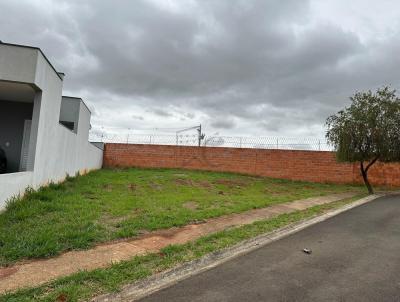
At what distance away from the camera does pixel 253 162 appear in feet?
71.1

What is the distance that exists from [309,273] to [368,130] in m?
12.4

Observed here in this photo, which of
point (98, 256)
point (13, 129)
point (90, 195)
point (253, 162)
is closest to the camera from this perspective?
point (98, 256)

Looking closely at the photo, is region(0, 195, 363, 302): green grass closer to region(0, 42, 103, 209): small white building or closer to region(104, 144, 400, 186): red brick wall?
region(0, 42, 103, 209): small white building

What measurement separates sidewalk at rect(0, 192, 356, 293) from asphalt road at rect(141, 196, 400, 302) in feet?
3.95

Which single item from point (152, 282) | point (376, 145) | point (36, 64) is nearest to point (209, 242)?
point (152, 282)

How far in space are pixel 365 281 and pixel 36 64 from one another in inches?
315

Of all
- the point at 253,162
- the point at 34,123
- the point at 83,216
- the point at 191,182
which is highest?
the point at 34,123

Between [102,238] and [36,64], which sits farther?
[36,64]

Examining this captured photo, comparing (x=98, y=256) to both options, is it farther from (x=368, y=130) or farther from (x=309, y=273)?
(x=368, y=130)

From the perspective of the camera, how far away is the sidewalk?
4.02m

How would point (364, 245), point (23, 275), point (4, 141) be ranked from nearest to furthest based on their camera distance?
point (23, 275) → point (364, 245) → point (4, 141)

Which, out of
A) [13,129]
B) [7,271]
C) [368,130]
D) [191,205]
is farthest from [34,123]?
[368,130]

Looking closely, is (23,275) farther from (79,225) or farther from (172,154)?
(172,154)

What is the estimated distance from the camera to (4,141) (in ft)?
38.0
